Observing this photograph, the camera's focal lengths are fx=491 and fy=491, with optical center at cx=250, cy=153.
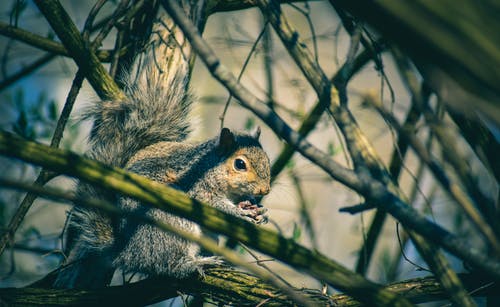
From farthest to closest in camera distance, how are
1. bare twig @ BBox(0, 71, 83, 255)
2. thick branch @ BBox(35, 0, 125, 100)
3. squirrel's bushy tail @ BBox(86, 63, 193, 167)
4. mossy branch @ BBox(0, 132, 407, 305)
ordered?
1. squirrel's bushy tail @ BBox(86, 63, 193, 167)
2. thick branch @ BBox(35, 0, 125, 100)
3. bare twig @ BBox(0, 71, 83, 255)
4. mossy branch @ BBox(0, 132, 407, 305)

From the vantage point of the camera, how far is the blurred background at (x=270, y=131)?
258 centimetres

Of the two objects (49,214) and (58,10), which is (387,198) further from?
(49,214)

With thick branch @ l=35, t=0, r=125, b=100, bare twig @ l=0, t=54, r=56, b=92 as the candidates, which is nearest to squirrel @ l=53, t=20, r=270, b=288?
thick branch @ l=35, t=0, r=125, b=100

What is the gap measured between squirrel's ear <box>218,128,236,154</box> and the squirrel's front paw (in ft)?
1.02

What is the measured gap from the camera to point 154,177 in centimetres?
229

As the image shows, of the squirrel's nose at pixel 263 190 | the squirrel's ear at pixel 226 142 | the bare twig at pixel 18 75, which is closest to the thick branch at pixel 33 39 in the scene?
the bare twig at pixel 18 75

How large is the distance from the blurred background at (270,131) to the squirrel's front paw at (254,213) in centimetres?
28

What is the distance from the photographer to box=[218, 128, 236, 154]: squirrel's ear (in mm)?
2408

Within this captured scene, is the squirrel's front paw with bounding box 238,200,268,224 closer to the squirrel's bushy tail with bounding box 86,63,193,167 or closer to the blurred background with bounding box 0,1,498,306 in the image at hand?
the blurred background with bounding box 0,1,498,306

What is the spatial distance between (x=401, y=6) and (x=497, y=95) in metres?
0.16

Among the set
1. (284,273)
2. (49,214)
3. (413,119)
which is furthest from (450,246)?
(49,214)

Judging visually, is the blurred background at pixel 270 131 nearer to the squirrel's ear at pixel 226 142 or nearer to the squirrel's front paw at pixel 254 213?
the squirrel's ear at pixel 226 142

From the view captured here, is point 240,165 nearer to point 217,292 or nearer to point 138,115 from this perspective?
point 138,115

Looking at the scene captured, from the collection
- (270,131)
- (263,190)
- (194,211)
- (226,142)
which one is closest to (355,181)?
(194,211)
